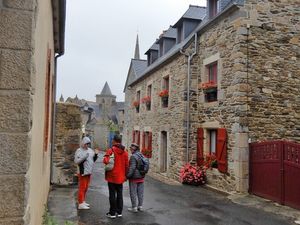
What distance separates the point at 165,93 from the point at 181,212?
28.2 ft

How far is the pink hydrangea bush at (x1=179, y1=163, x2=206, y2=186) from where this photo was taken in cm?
1196

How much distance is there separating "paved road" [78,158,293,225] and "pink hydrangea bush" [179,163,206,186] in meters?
1.74

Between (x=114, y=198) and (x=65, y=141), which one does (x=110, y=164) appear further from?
(x=65, y=141)

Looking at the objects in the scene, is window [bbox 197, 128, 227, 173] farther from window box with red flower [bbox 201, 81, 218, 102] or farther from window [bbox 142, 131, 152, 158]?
window [bbox 142, 131, 152, 158]

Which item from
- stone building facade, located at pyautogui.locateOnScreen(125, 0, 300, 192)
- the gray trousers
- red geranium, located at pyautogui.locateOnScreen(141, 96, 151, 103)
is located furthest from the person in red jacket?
red geranium, located at pyautogui.locateOnScreen(141, 96, 151, 103)

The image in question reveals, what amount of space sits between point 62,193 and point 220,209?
3.68m

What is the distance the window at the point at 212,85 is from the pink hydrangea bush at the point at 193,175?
2480mm

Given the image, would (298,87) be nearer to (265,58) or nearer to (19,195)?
(265,58)

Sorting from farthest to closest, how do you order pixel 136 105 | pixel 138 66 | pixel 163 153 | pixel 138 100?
1. pixel 138 66
2. pixel 138 100
3. pixel 136 105
4. pixel 163 153

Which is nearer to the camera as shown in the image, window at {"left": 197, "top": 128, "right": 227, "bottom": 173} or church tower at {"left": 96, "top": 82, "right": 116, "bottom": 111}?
window at {"left": 197, "top": 128, "right": 227, "bottom": 173}

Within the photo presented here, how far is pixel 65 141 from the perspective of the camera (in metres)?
9.13

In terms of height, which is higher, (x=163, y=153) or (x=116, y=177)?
(x=116, y=177)

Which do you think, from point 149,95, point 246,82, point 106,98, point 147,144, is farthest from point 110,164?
point 106,98

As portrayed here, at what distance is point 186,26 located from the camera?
1612 centimetres
